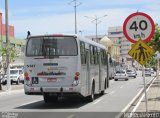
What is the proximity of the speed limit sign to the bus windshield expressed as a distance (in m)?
6.67

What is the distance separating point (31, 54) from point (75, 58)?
1986mm

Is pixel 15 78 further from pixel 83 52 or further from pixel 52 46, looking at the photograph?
pixel 52 46

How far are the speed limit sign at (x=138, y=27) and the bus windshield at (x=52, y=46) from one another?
667cm

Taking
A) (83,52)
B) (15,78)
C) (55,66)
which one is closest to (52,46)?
(55,66)

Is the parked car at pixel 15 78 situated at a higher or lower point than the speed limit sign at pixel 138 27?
lower

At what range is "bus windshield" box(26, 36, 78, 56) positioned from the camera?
66.8 ft

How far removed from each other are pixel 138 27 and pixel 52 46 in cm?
735

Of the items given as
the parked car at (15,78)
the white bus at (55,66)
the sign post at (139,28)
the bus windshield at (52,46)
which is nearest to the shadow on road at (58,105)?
the white bus at (55,66)

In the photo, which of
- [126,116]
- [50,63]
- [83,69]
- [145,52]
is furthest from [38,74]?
[145,52]

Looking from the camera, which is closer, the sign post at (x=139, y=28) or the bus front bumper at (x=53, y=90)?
the sign post at (x=139, y=28)

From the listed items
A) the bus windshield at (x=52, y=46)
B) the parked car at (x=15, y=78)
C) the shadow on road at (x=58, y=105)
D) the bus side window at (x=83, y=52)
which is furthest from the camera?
the parked car at (x=15, y=78)

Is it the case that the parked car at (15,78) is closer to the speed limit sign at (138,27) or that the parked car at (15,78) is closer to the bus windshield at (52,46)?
the bus windshield at (52,46)

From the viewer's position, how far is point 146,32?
45.2 feet

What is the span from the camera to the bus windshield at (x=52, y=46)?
20359 millimetres
